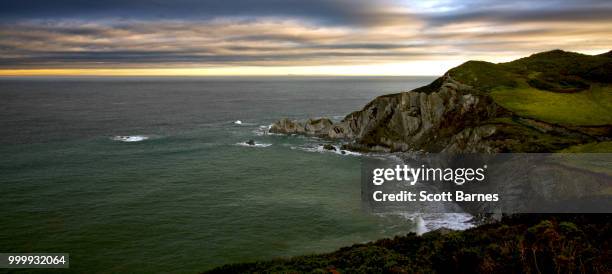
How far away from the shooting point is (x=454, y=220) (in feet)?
178

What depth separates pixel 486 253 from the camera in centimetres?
2906

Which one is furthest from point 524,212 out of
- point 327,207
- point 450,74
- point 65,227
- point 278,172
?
point 450,74

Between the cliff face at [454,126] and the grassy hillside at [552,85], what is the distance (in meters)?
0.95

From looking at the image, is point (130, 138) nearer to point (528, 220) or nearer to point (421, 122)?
point (421, 122)

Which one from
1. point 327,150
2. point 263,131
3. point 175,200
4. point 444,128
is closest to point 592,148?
point 444,128

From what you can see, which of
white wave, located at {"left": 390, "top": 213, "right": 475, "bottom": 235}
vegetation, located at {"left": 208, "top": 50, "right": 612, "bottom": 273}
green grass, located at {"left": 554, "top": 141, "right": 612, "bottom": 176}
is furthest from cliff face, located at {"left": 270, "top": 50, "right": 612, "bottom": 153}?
white wave, located at {"left": 390, "top": 213, "right": 475, "bottom": 235}

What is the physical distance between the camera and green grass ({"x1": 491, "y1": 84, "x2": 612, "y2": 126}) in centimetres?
7644

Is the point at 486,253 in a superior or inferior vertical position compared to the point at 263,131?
superior

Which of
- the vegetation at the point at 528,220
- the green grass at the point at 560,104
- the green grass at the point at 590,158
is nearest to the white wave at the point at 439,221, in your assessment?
the vegetation at the point at 528,220

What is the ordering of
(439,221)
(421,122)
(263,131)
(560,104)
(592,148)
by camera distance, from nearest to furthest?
1. (439,221)
2. (592,148)
3. (560,104)
4. (421,122)
5. (263,131)

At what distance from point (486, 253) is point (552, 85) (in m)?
91.9

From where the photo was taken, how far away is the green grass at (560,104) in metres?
76.4

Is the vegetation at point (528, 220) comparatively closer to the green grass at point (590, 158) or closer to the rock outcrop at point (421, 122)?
the green grass at point (590, 158)

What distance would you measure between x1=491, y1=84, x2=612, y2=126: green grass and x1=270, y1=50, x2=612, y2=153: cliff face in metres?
2.41
